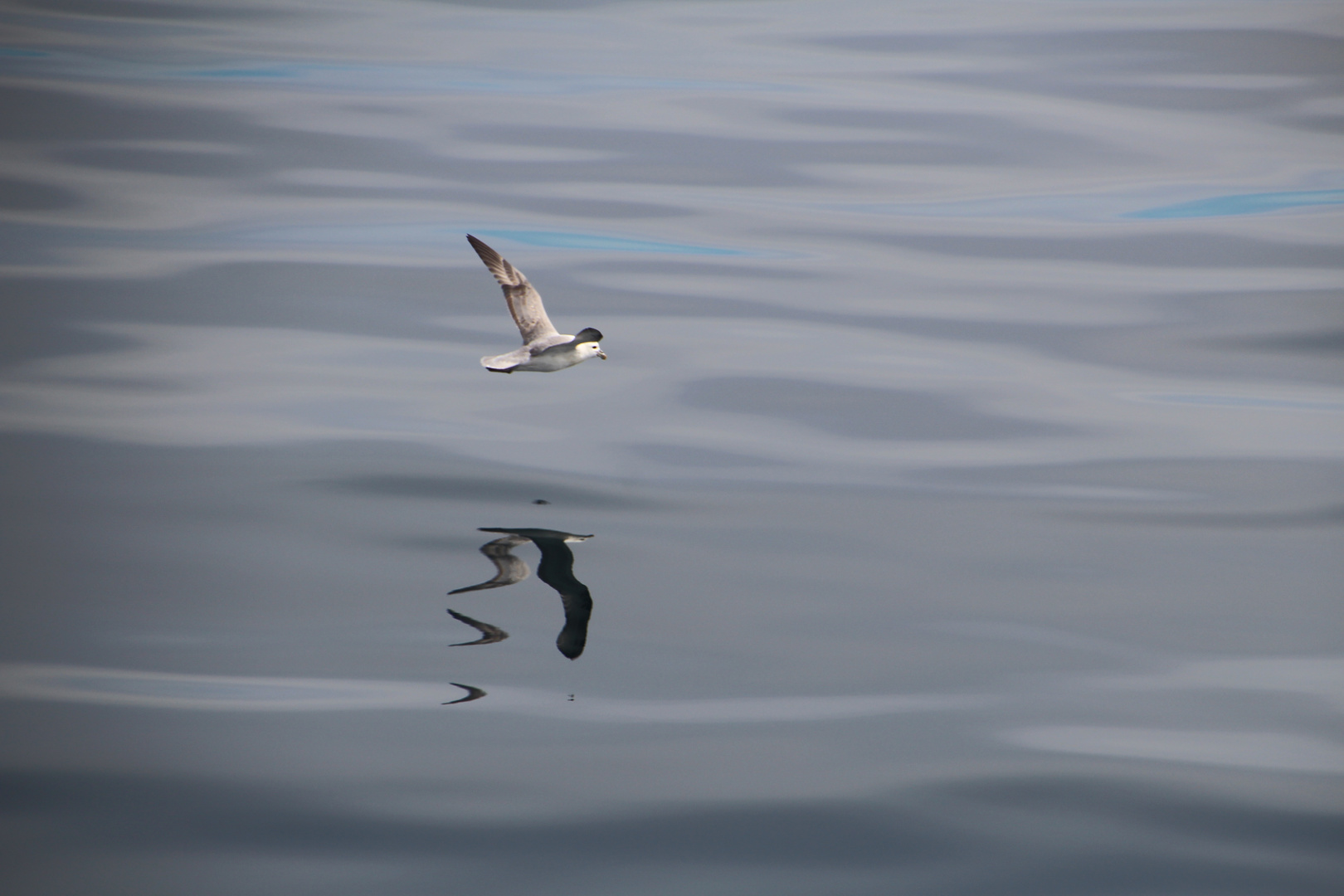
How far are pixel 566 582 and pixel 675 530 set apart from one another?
0.82m

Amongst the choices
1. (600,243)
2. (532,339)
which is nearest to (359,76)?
(600,243)

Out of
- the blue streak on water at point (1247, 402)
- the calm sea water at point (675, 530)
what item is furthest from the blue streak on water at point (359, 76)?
the blue streak on water at point (1247, 402)

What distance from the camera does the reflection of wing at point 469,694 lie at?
15.1 feet

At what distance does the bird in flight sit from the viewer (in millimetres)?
6508

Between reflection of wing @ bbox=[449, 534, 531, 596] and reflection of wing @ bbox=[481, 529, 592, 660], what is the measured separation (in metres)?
0.07

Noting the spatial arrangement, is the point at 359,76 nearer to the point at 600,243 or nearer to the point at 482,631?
the point at 600,243

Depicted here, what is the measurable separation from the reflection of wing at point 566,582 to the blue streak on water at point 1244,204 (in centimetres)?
820

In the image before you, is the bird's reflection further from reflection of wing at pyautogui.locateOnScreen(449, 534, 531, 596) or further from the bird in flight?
the bird in flight

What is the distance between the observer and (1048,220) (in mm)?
12008

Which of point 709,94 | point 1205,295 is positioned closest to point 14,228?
point 709,94

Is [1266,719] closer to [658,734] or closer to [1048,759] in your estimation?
[1048,759]

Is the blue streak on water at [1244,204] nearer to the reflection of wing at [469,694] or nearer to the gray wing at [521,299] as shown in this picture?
the gray wing at [521,299]

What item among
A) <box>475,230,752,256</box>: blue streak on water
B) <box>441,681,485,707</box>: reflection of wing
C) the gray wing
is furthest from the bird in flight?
<box>475,230,752,256</box>: blue streak on water

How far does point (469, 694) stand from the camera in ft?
15.2
